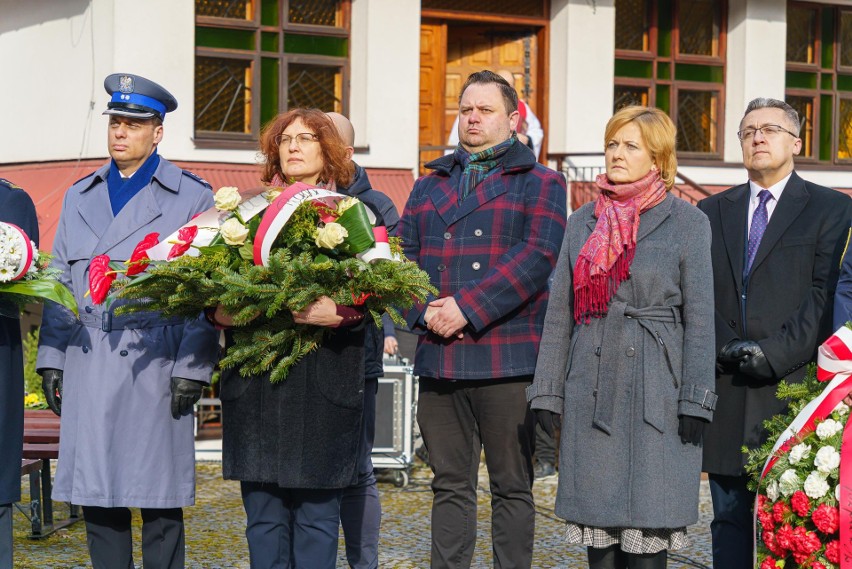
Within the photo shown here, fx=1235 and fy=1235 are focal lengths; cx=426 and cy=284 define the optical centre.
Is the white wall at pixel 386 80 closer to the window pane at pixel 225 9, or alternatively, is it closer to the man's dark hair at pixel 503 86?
the window pane at pixel 225 9

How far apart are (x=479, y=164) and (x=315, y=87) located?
7.41 metres

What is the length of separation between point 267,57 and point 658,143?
8.07 metres

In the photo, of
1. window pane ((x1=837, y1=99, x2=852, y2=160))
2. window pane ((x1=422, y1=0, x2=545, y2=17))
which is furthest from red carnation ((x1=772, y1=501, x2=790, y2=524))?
window pane ((x1=837, y1=99, x2=852, y2=160))

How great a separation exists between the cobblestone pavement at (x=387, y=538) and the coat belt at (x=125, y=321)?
6.36 feet

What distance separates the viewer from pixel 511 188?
5.18m

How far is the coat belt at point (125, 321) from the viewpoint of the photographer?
4836 millimetres

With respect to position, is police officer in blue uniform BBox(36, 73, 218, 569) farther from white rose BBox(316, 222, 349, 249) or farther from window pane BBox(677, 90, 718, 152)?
window pane BBox(677, 90, 718, 152)

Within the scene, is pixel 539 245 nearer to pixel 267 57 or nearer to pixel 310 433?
pixel 310 433

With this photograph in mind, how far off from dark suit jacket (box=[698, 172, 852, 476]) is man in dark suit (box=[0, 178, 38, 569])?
2.74 meters

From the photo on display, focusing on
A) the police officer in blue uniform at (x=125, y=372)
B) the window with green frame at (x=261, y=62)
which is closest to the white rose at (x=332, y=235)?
the police officer in blue uniform at (x=125, y=372)

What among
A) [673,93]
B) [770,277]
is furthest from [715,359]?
[673,93]

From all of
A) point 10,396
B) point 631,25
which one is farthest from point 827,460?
point 631,25

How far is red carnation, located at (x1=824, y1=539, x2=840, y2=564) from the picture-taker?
163 inches

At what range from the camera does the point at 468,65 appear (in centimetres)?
1348
